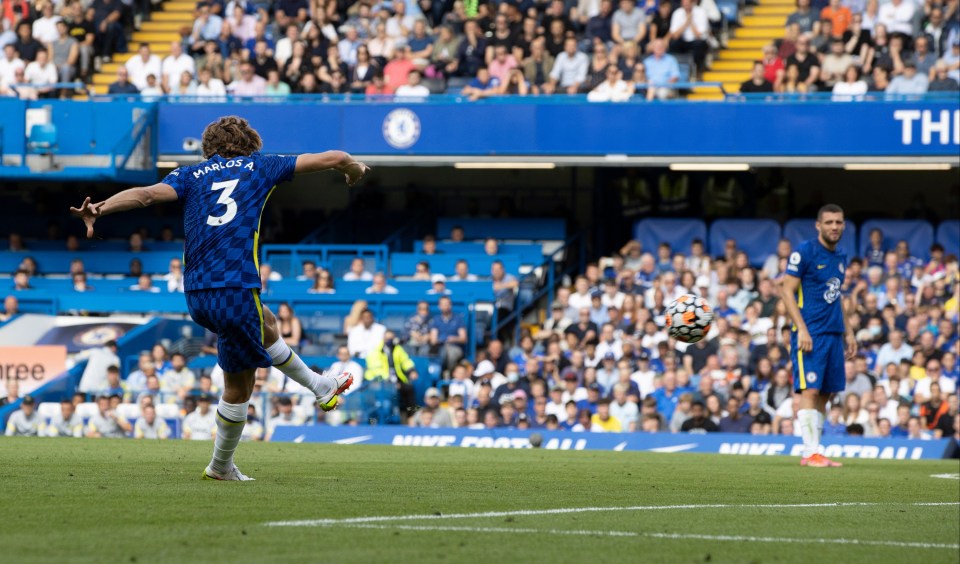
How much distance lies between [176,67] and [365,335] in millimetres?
7064

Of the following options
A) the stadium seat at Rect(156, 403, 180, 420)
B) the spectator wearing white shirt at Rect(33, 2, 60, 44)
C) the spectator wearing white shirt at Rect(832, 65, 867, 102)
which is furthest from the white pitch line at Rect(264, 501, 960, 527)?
the spectator wearing white shirt at Rect(33, 2, 60, 44)

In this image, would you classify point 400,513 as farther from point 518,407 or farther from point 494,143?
point 494,143

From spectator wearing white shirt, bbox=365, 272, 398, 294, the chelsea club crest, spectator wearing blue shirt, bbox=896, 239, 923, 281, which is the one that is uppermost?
the chelsea club crest

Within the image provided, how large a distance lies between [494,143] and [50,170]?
7.31 meters

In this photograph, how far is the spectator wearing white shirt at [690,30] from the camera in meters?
25.3

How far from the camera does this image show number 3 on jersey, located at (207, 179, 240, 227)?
8453 millimetres

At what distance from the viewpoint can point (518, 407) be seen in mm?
20688

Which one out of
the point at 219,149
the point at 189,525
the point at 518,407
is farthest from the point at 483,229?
the point at 189,525

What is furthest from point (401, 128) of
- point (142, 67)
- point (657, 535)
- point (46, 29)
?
point (657, 535)

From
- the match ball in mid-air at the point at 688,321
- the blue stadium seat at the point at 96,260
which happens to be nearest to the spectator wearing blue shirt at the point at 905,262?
the match ball in mid-air at the point at 688,321

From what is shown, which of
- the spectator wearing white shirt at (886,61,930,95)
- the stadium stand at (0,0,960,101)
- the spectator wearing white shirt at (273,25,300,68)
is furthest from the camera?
the spectator wearing white shirt at (273,25,300,68)

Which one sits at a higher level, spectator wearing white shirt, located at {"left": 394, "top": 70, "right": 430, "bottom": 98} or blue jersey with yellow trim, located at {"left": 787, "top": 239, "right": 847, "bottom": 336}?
spectator wearing white shirt, located at {"left": 394, "top": 70, "right": 430, "bottom": 98}

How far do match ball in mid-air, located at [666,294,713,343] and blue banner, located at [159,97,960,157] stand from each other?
1063 cm

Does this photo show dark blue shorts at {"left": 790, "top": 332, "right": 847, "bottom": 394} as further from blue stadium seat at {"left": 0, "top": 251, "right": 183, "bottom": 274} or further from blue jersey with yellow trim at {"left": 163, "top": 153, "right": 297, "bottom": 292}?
blue stadium seat at {"left": 0, "top": 251, "right": 183, "bottom": 274}
